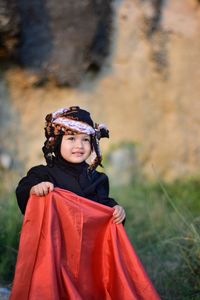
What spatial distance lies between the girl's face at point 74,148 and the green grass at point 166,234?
93 centimetres

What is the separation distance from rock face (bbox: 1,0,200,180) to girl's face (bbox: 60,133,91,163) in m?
4.27

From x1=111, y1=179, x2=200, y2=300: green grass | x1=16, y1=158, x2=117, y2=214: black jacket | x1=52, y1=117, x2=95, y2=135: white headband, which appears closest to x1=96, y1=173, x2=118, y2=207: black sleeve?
x1=16, y1=158, x2=117, y2=214: black jacket

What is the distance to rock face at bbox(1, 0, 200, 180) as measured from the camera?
7.31 m

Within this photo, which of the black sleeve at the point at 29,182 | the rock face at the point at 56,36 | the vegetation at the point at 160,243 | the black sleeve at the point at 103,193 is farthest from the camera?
the rock face at the point at 56,36

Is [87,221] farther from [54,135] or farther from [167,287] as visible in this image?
[167,287]

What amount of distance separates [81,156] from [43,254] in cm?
57

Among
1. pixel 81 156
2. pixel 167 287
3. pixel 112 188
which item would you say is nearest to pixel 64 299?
pixel 81 156

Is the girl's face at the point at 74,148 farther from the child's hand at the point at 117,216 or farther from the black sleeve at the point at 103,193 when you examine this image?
the child's hand at the point at 117,216

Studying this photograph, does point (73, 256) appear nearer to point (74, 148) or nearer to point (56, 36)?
point (74, 148)

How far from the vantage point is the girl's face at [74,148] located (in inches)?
118

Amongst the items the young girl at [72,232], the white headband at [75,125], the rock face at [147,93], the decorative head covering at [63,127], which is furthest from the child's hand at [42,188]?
the rock face at [147,93]

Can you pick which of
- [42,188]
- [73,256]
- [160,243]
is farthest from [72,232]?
[160,243]

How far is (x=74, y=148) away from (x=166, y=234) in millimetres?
2006

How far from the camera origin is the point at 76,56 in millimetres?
6996
